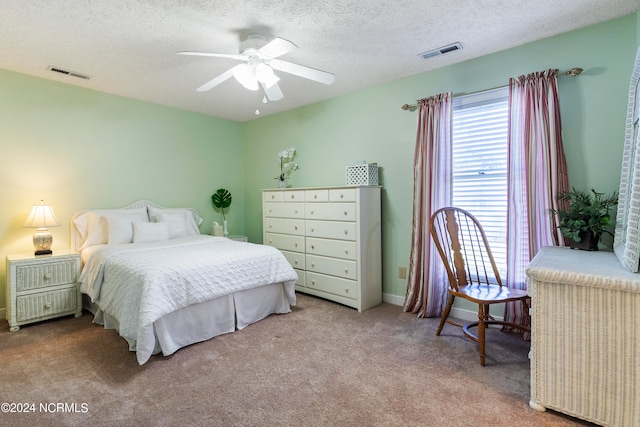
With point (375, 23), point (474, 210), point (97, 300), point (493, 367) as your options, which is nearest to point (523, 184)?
point (474, 210)

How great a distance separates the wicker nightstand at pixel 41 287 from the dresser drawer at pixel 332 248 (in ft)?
7.63

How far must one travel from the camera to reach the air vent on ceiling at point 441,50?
266 centimetres

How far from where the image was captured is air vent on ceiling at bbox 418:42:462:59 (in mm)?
2660

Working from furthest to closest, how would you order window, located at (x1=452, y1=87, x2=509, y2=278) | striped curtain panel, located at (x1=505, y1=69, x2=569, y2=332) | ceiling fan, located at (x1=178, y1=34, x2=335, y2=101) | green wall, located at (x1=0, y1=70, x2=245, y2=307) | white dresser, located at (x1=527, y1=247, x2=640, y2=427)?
green wall, located at (x1=0, y1=70, x2=245, y2=307) → window, located at (x1=452, y1=87, x2=509, y2=278) → striped curtain panel, located at (x1=505, y1=69, x2=569, y2=332) → ceiling fan, located at (x1=178, y1=34, x2=335, y2=101) → white dresser, located at (x1=527, y1=247, x2=640, y2=427)

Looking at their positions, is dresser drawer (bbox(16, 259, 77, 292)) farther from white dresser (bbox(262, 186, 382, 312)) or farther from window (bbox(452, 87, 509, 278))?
window (bbox(452, 87, 509, 278))

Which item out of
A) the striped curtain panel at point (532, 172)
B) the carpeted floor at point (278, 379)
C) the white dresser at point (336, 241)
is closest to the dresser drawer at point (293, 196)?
the white dresser at point (336, 241)

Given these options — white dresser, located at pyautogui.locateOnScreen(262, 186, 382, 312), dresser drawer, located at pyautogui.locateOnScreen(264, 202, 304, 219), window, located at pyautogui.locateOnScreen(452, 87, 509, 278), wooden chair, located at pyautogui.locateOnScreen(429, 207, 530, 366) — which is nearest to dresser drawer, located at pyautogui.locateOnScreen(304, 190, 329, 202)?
white dresser, located at pyautogui.locateOnScreen(262, 186, 382, 312)

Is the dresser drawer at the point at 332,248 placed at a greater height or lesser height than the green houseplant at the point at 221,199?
lesser

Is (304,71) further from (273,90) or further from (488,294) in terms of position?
(488,294)

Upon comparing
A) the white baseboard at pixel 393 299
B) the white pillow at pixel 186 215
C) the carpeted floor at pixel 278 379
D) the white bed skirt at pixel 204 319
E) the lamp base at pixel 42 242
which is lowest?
the carpeted floor at pixel 278 379

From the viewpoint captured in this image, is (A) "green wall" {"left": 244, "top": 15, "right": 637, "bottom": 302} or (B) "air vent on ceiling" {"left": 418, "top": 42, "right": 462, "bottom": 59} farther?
(B) "air vent on ceiling" {"left": 418, "top": 42, "right": 462, "bottom": 59}

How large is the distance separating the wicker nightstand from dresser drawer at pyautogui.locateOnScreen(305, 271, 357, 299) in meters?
2.33

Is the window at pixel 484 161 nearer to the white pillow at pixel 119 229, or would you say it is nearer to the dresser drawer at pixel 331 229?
the dresser drawer at pixel 331 229

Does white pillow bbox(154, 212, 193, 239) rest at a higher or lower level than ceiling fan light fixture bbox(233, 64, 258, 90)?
lower
